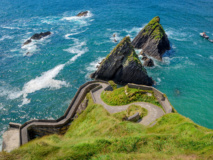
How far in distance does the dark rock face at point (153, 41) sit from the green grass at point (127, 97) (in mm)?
31563

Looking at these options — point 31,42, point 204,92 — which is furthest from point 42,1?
point 204,92

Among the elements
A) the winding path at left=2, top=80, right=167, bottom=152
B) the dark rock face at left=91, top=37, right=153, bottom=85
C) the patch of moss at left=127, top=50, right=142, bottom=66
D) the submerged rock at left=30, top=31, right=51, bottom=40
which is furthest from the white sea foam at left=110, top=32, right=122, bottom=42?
the winding path at left=2, top=80, right=167, bottom=152

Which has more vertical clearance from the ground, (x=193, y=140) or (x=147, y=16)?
(x=147, y=16)

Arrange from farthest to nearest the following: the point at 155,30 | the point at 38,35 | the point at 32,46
→ the point at 38,35 → the point at 32,46 → the point at 155,30

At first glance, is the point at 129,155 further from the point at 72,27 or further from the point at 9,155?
the point at 72,27

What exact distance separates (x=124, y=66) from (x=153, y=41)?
22.7 m

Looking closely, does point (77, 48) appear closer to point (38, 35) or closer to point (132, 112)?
point (38, 35)

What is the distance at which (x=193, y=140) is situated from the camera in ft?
57.4

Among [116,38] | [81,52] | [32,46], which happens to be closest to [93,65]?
[81,52]

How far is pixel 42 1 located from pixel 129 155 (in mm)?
141337

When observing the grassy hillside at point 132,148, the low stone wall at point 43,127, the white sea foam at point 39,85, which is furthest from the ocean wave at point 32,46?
the grassy hillside at point 132,148

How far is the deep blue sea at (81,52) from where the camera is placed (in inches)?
1706

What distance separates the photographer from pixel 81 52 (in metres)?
65.2

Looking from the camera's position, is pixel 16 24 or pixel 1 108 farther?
pixel 16 24
